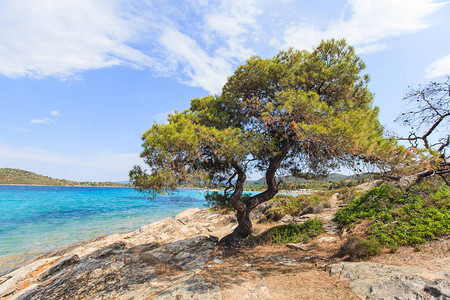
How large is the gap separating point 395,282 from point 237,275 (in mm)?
3551

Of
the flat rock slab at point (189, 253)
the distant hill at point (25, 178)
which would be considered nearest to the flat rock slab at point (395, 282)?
the flat rock slab at point (189, 253)

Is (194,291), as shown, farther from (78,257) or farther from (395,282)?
(78,257)

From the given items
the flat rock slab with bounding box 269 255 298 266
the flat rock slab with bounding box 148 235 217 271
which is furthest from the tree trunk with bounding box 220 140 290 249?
the flat rock slab with bounding box 269 255 298 266

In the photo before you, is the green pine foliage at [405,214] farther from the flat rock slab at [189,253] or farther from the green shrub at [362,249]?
the flat rock slab at [189,253]

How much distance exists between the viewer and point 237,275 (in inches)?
223

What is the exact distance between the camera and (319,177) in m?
9.74

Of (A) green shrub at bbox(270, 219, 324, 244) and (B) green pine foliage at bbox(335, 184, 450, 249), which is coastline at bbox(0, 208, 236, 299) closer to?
(A) green shrub at bbox(270, 219, 324, 244)

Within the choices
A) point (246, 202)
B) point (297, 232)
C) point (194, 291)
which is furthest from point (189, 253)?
point (297, 232)

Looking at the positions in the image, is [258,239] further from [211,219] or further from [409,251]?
[211,219]

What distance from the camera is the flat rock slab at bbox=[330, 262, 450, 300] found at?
3631 millimetres

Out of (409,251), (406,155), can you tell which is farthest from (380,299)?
(406,155)

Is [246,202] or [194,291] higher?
[246,202]

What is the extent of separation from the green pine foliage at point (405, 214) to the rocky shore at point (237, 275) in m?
0.64

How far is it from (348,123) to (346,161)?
1.80 m
